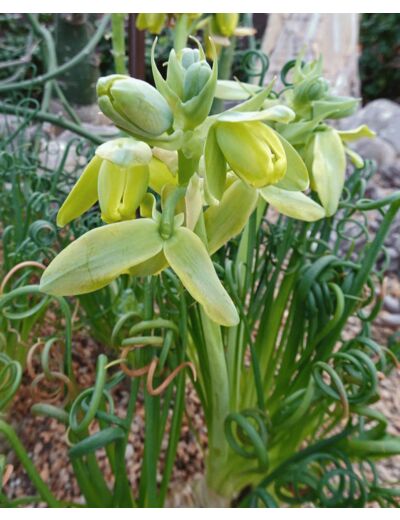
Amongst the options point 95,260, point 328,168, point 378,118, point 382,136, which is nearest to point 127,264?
point 95,260

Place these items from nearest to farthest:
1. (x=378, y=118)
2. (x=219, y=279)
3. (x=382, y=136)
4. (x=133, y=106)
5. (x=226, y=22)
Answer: (x=133, y=106) → (x=219, y=279) → (x=226, y=22) → (x=382, y=136) → (x=378, y=118)

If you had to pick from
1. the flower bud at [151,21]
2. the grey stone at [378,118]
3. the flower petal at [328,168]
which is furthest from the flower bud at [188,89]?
the grey stone at [378,118]

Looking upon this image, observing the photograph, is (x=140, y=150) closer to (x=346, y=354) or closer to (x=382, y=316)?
(x=346, y=354)

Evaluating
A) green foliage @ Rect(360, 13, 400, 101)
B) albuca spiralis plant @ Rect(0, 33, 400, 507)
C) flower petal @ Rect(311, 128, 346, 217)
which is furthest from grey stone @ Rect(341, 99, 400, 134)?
flower petal @ Rect(311, 128, 346, 217)

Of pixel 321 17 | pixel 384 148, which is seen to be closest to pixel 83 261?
pixel 384 148

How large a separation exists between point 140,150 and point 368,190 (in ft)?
4.42

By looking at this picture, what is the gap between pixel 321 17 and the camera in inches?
75.4

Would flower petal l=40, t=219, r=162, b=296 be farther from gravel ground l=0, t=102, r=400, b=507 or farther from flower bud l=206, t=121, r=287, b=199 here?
gravel ground l=0, t=102, r=400, b=507

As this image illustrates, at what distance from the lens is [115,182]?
0.30 meters

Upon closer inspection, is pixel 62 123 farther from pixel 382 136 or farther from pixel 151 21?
pixel 382 136

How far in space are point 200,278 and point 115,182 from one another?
0.08 m

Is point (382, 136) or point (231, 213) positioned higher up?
point (231, 213)

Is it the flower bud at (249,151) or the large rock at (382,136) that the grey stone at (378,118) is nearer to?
the large rock at (382,136)

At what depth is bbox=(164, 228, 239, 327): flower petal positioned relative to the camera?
291mm
